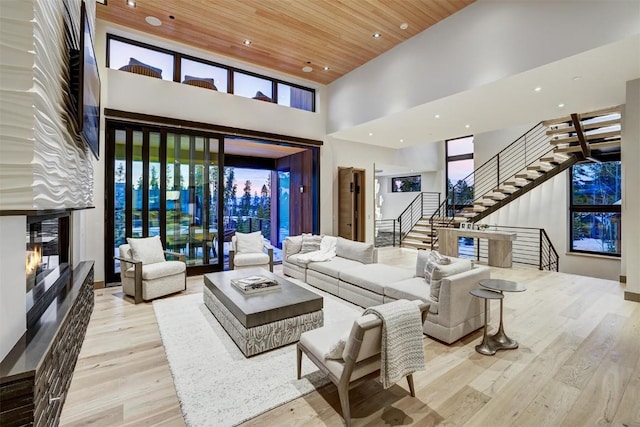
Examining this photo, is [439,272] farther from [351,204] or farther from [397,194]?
[397,194]

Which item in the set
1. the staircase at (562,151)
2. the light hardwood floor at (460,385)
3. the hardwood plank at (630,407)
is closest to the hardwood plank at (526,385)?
the light hardwood floor at (460,385)

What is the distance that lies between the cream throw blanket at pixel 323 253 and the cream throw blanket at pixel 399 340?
318cm

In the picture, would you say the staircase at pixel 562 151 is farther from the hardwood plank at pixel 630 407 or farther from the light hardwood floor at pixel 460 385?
the hardwood plank at pixel 630 407

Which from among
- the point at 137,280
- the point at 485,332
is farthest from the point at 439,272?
the point at 137,280

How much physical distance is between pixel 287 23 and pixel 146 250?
4.30 meters

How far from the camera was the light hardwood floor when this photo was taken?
6.55 ft

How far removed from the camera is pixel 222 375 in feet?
8.01

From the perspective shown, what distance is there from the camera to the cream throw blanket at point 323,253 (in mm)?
5184

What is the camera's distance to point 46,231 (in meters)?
2.76

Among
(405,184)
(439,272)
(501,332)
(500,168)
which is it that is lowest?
(501,332)

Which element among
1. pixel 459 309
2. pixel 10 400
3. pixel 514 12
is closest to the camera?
pixel 10 400

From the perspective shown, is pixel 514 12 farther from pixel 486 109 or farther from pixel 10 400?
pixel 10 400

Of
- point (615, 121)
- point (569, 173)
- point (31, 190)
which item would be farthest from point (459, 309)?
point (569, 173)

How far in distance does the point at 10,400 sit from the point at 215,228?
4.77 metres
